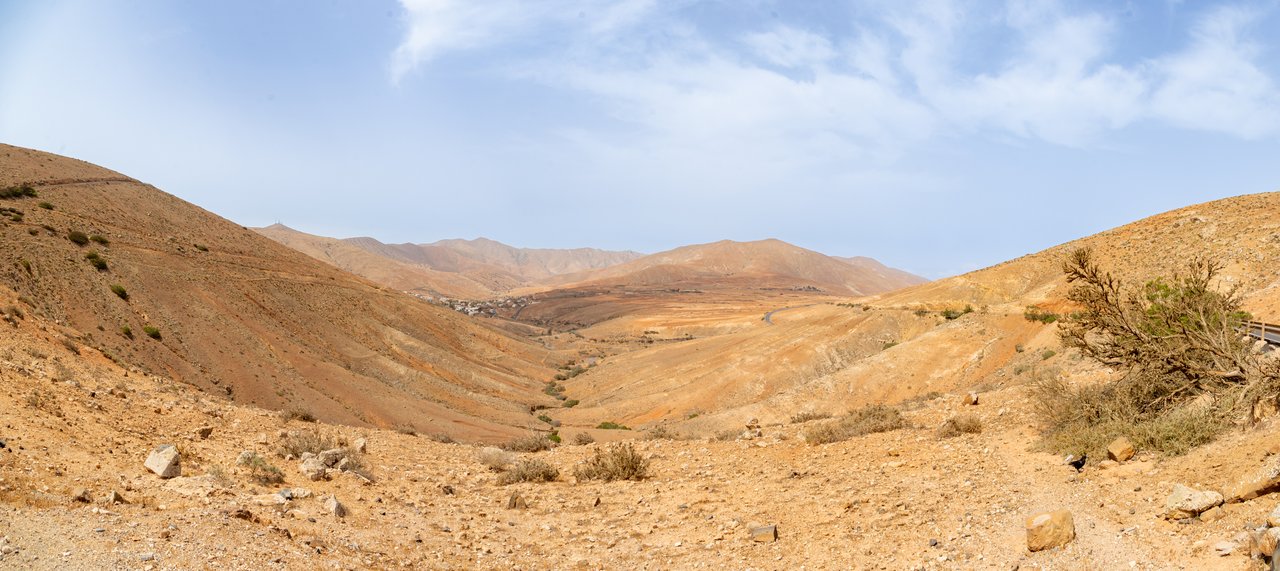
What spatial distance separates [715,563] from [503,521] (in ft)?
11.7

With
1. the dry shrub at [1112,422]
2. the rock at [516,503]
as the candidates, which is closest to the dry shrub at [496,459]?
the rock at [516,503]

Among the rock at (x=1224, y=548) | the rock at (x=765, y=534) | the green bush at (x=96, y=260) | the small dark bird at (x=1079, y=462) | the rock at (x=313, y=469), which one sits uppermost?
the green bush at (x=96, y=260)

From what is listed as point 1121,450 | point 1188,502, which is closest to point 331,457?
point 1188,502

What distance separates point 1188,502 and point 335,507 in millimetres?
9720

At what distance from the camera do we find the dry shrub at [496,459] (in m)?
13.6

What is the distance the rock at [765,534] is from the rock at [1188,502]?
411 cm

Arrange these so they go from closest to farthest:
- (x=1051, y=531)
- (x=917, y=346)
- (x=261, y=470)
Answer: (x=1051, y=531) → (x=261, y=470) → (x=917, y=346)

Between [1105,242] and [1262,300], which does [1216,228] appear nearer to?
[1105,242]

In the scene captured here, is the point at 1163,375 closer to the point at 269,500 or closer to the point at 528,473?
the point at 528,473

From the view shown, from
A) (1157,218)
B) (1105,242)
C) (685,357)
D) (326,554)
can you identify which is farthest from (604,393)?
(326,554)

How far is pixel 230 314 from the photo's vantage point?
116ft

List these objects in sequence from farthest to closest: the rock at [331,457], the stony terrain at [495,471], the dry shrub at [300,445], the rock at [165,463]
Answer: the dry shrub at [300,445], the rock at [331,457], the rock at [165,463], the stony terrain at [495,471]

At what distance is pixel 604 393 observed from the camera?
1908 inches

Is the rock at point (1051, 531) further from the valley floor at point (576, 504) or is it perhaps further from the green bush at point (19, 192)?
the green bush at point (19, 192)
